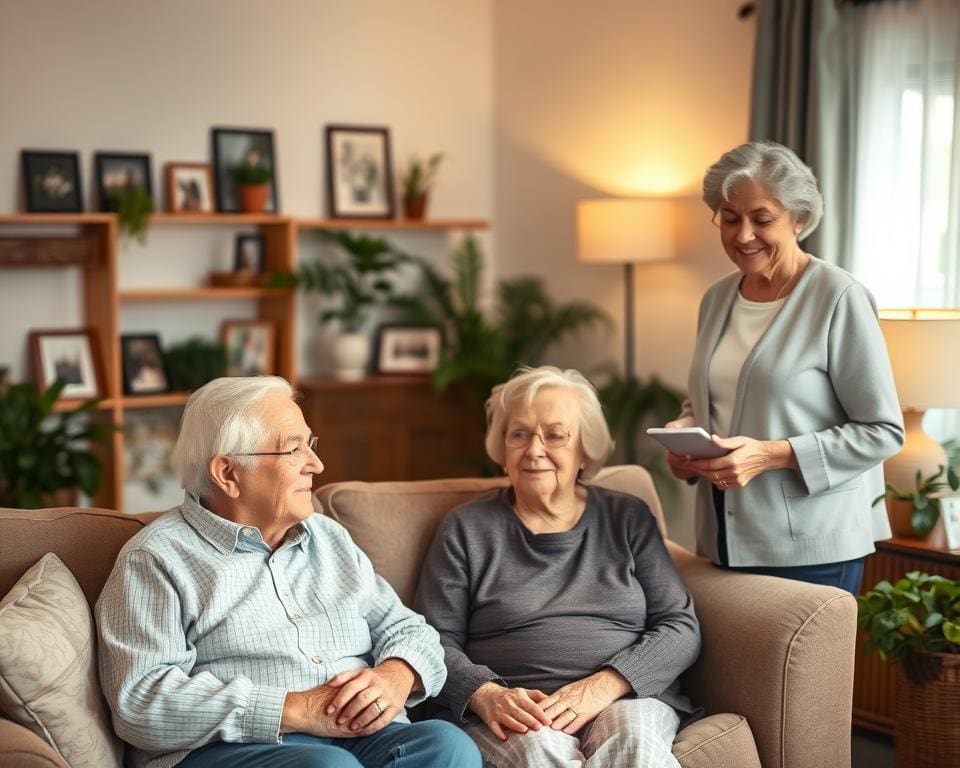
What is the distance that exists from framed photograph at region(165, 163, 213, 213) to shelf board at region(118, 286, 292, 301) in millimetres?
347

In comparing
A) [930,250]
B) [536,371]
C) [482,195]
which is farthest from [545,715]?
[482,195]

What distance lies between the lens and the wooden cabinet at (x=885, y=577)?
11.2ft

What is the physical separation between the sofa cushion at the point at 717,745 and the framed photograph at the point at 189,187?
3447mm

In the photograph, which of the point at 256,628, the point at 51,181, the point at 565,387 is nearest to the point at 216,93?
the point at 51,181

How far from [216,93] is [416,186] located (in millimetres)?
961

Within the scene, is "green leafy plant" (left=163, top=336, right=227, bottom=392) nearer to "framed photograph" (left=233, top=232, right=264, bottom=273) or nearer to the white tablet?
"framed photograph" (left=233, top=232, right=264, bottom=273)

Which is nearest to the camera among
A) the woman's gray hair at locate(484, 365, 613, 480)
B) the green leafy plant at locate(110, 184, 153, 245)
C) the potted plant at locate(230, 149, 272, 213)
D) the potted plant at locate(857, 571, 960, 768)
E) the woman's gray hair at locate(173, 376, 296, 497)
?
the woman's gray hair at locate(173, 376, 296, 497)

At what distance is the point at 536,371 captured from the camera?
288 centimetres

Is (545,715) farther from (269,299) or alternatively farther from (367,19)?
(367,19)

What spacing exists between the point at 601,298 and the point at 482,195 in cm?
97

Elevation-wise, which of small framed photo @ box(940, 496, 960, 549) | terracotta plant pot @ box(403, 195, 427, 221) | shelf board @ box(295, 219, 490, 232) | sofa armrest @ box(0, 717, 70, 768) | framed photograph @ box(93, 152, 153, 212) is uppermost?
framed photograph @ box(93, 152, 153, 212)

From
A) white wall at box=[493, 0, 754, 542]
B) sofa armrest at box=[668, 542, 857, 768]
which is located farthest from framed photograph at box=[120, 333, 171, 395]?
sofa armrest at box=[668, 542, 857, 768]

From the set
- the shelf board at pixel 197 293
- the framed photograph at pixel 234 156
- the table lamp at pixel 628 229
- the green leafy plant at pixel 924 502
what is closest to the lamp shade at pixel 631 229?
the table lamp at pixel 628 229

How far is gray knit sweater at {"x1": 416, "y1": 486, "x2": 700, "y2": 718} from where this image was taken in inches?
103
